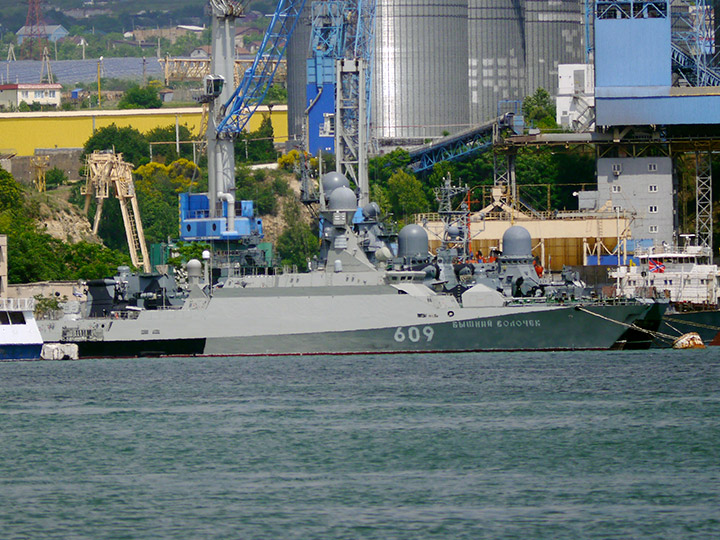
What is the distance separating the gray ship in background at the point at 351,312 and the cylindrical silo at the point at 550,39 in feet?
198

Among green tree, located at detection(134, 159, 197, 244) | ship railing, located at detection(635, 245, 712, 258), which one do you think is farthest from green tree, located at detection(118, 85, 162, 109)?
ship railing, located at detection(635, 245, 712, 258)

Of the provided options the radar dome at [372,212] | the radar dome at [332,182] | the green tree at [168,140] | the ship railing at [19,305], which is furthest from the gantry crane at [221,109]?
the green tree at [168,140]

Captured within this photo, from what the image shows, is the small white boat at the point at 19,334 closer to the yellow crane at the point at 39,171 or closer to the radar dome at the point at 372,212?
the radar dome at the point at 372,212

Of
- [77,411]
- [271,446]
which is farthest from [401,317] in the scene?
[271,446]

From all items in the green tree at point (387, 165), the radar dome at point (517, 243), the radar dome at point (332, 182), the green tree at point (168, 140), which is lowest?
the radar dome at point (517, 243)

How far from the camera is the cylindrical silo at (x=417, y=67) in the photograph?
371 ft

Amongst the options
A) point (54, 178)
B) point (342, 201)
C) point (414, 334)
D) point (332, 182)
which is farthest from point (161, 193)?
point (414, 334)

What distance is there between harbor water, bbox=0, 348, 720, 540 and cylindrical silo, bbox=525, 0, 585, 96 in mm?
69221

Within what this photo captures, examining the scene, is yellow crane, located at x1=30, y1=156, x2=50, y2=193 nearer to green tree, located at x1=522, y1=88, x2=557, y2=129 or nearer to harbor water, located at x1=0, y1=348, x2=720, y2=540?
green tree, located at x1=522, y1=88, x2=557, y2=129

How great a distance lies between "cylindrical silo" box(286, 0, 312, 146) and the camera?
384 ft

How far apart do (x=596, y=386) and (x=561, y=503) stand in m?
17.0

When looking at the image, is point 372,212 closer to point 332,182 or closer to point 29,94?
point 332,182

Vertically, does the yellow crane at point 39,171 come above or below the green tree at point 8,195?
above

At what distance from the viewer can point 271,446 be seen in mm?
35594
